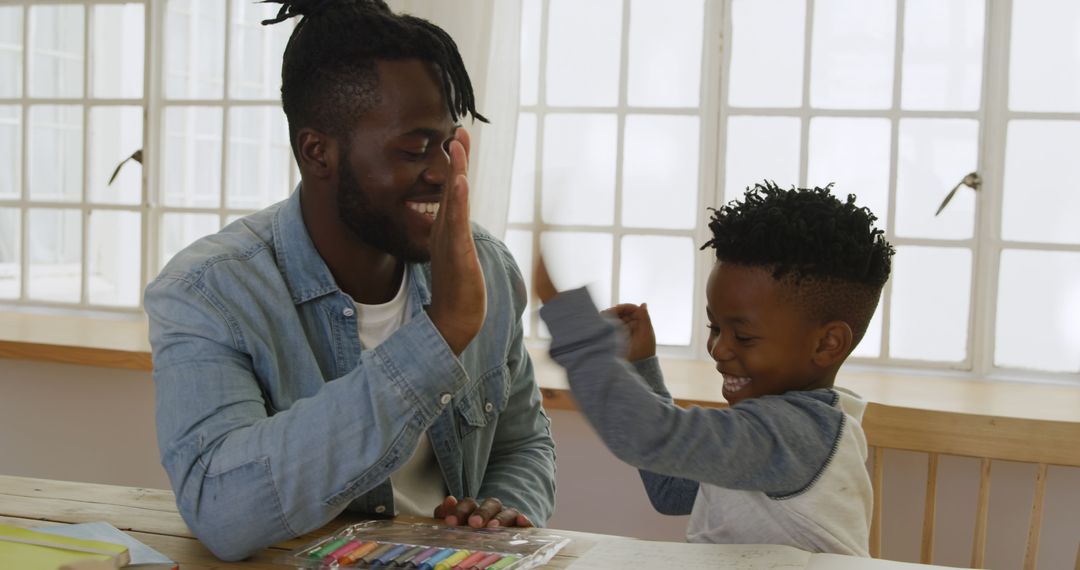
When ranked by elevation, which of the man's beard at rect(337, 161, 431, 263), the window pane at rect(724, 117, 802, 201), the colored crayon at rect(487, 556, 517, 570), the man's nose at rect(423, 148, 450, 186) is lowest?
the colored crayon at rect(487, 556, 517, 570)

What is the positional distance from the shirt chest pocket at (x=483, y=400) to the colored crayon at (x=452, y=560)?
0.41 meters

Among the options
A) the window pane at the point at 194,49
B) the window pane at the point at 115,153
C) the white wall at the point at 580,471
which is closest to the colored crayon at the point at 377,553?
the white wall at the point at 580,471

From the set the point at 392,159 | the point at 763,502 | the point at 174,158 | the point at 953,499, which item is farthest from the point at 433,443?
the point at 174,158

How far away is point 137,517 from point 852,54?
82.2 inches

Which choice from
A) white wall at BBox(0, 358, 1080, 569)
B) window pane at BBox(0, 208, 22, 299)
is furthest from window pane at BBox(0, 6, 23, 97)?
white wall at BBox(0, 358, 1080, 569)

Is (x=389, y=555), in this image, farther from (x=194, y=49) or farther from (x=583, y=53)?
(x=194, y=49)

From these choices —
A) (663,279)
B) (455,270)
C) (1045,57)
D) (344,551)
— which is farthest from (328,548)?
(1045,57)

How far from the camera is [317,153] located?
1.52 m

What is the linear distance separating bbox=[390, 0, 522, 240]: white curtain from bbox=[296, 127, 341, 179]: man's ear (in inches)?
44.3

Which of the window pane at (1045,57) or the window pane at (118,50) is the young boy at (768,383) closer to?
the window pane at (1045,57)

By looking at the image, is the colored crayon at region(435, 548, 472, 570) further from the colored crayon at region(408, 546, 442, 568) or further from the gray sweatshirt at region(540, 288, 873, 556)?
the gray sweatshirt at region(540, 288, 873, 556)

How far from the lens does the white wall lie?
2.32 metres

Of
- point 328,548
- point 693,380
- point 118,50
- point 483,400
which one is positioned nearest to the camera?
point 328,548

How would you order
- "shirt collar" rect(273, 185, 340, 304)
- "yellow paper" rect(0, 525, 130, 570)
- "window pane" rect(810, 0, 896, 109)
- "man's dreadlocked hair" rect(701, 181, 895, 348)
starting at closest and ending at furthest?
1. "yellow paper" rect(0, 525, 130, 570)
2. "man's dreadlocked hair" rect(701, 181, 895, 348)
3. "shirt collar" rect(273, 185, 340, 304)
4. "window pane" rect(810, 0, 896, 109)
